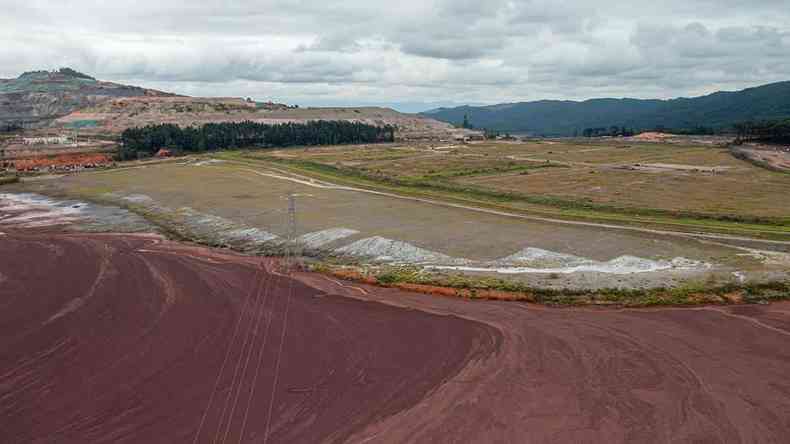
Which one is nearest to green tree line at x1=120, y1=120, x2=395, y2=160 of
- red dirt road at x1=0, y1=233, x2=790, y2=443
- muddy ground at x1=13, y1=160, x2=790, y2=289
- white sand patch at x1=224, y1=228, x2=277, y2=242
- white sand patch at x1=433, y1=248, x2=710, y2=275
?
muddy ground at x1=13, y1=160, x2=790, y2=289

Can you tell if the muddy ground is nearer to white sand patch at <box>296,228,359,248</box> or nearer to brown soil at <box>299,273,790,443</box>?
white sand patch at <box>296,228,359,248</box>

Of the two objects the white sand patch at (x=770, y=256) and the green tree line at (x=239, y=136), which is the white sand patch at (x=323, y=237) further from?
the green tree line at (x=239, y=136)

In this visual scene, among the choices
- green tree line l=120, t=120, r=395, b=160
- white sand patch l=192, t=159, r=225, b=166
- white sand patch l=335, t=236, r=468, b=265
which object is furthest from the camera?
green tree line l=120, t=120, r=395, b=160

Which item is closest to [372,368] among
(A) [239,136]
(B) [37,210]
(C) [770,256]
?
(C) [770,256]

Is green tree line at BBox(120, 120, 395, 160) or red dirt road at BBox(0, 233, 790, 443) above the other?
green tree line at BBox(120, 120, 395, 160)

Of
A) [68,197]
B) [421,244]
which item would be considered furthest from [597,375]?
[68,197]

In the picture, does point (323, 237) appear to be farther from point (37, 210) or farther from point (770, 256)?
point (37, 210)
